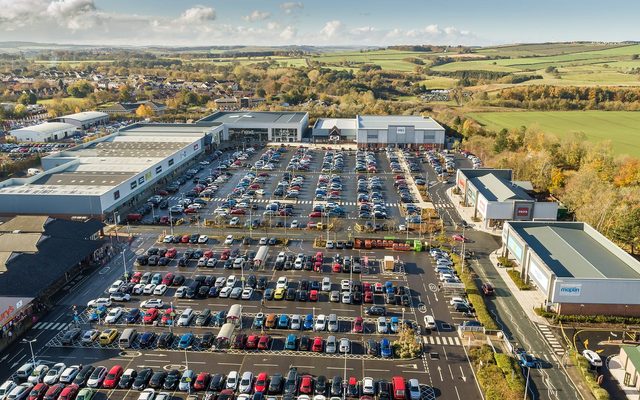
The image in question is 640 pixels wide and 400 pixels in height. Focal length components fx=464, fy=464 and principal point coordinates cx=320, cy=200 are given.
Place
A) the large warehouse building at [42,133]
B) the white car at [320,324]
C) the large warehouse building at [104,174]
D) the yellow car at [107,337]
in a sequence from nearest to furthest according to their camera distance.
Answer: the yellow car at [107,337] → the white car at [320,324] → the large warehouse building at [104,174] → the large warehouse building at [42,133]

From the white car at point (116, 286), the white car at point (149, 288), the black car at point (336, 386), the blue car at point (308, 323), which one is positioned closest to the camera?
the black car at point (336, 386)

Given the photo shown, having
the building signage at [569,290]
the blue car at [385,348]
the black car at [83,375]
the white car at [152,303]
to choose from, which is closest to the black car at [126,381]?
the black car at [83,375]

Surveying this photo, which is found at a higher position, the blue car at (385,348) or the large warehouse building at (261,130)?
the large warehouse building at (261,130)

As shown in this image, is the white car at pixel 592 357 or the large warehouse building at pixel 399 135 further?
the large warehouse building at pixel 399 135

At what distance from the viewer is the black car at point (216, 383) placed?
27406 millimetres

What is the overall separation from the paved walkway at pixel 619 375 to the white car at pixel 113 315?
34210 millimetres

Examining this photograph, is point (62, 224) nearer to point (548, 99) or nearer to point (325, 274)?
point (325, 274)

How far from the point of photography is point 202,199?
206ft

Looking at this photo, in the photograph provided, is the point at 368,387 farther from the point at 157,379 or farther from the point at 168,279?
the point at 168,279

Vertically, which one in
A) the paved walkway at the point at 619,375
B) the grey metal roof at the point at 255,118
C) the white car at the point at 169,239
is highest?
the grey metal roof at the point at 255,118

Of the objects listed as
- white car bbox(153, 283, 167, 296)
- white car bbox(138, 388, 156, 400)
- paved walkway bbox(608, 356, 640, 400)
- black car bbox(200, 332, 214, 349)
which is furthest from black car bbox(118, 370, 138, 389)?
paved walkway bbox(608, 356, 640, 400)

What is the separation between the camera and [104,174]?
61.3m

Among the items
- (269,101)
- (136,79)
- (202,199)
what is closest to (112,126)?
(269,101)

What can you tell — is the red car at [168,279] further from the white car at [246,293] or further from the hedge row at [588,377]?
the hedge row at [588,377]
